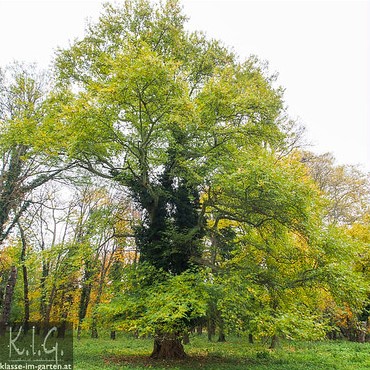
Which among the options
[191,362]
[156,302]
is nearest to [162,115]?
[156,302]

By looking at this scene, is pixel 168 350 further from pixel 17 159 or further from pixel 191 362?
pixel 17 159

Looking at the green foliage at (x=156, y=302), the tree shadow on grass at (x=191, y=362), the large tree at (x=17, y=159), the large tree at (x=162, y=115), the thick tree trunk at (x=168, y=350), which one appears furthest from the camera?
the large tree at (x=17, y=159)

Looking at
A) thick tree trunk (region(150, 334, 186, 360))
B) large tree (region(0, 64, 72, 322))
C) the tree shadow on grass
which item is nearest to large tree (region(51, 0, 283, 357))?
thick tree trunk (region(150, 334, 186, 360))

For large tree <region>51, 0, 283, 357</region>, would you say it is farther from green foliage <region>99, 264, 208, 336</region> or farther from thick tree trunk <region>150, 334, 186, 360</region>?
green foliage <region>99, 264, 208, 336</region>

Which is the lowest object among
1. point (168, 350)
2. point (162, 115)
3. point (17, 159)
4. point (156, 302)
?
point (168, 350)

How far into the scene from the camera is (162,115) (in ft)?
31.9

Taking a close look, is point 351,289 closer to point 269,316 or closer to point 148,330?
point 269,316

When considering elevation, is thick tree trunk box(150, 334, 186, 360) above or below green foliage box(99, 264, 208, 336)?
below

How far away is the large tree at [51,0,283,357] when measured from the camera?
892 cm

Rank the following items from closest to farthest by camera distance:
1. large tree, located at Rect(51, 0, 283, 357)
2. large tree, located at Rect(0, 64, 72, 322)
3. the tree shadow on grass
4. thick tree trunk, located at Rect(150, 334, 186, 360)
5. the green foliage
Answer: the green foliage < large tree, located at Rect(51, 0, 283, 357) < the tree shadow on grass < thick tree trunk, located at Rect(150, 334, 186, 360) < large tree, located at Rect(0, 64, 72, 322)

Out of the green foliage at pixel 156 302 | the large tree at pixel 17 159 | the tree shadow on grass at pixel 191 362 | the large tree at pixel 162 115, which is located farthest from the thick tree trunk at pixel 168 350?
the large tree at pixel 17 159

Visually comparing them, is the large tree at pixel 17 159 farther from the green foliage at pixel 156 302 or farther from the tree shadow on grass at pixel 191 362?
the tree shadow on grass at pixel 191 362

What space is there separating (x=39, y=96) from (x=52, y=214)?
443 inches

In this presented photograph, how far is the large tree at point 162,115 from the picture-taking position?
8.92m
